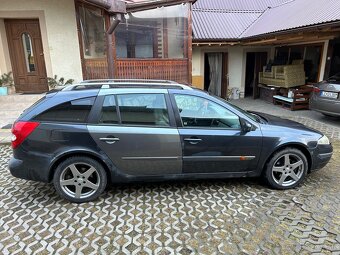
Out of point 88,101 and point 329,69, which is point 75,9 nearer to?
point 88,101

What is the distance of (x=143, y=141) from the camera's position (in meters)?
3.23

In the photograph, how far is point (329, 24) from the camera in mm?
6664

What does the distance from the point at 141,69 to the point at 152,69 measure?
1.15 feet

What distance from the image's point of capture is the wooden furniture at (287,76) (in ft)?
32.5

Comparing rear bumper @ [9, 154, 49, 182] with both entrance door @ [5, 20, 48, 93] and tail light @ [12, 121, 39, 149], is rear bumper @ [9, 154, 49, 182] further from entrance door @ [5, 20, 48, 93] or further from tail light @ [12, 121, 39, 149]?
entrance door @ [5, 20, 48, 93]

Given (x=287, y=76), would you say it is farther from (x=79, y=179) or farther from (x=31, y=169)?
(x=31, y=169)

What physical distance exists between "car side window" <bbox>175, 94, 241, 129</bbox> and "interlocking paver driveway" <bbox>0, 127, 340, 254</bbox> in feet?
3.09

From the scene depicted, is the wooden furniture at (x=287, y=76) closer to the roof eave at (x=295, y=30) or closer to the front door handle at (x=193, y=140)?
the roof eave at (x=295, y=30)

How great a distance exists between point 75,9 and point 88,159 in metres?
6.14

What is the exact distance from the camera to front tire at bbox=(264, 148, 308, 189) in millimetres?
3555

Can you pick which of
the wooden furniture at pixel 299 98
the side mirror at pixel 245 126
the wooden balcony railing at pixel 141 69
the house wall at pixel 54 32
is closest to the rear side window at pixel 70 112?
the side mirror at pixel 245 126

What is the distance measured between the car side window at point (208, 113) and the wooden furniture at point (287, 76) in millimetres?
7566

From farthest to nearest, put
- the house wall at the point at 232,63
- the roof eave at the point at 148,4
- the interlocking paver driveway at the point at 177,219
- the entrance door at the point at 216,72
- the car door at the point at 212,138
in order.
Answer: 1. the entrance door at the point at 216,72
2. the house wall at the point at 232,63
3. the roof eave at the point at 148,4
4. the car door at the point at 212,138
5. the interlocking paver driveway at the point at 177,219

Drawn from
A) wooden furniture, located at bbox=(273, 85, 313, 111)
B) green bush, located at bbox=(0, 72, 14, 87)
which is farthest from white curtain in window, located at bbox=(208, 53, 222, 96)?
green bush, located at bbox=(0, 72, 14, 87)
